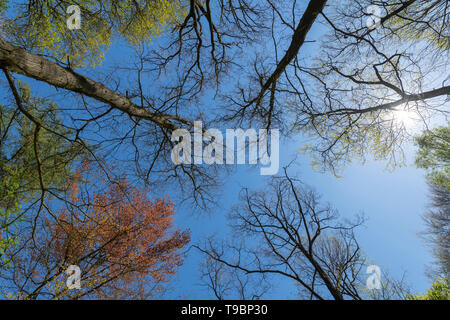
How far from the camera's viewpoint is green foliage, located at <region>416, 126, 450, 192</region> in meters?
6.57

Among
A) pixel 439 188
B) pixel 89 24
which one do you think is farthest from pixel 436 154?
pixel 89 24

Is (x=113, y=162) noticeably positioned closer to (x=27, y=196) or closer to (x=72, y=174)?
(x=72, y=174)

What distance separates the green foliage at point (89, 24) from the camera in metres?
4.02

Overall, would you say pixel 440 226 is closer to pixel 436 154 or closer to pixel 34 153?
pixel 436 154

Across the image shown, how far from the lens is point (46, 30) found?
412cm

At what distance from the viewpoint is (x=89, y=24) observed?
172 inches

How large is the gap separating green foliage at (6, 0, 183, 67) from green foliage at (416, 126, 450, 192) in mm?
9214

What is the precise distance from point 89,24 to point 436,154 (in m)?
12.1
